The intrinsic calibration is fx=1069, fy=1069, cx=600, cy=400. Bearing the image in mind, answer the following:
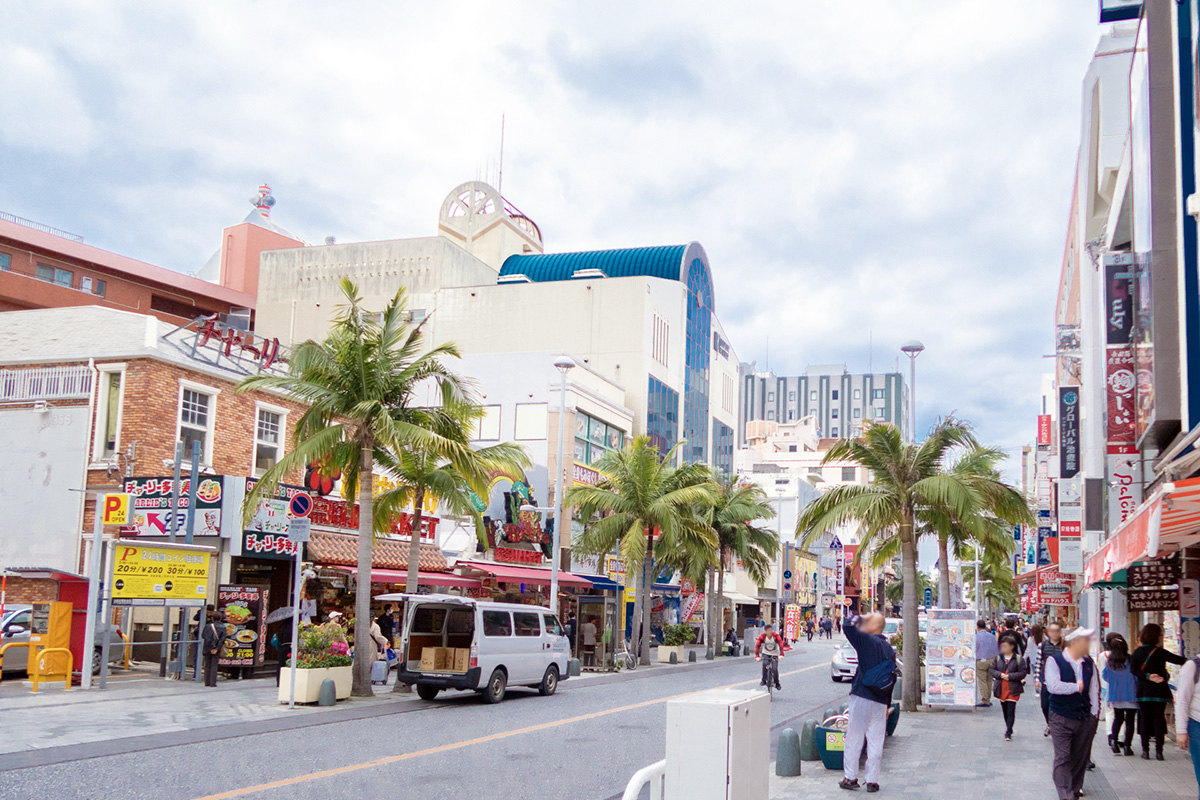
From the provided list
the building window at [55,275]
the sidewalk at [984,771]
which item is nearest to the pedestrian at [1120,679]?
the sidewalk at [984,771]

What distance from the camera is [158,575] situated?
2086 centimetres

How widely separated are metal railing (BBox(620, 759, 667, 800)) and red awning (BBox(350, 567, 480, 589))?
20.2 m

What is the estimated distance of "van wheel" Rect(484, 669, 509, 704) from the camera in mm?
20453

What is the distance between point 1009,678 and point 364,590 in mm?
11810

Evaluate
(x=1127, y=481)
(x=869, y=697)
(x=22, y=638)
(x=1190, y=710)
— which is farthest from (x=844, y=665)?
(x=1190, y=710)

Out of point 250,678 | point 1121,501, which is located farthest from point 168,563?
point 1121,501

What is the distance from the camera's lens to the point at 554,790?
A: 11.3 metres

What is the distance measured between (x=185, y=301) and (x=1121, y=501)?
51.8 meters

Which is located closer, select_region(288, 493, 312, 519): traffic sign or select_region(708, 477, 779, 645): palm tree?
select_region(288, 493, 312, 519): traffic sign

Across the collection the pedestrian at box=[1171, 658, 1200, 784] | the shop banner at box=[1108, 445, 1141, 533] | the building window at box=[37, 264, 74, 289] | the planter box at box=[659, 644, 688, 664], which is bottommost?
the planter box at box=[659, 644, 688, 664]

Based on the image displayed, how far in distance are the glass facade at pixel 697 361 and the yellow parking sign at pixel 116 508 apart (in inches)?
1623

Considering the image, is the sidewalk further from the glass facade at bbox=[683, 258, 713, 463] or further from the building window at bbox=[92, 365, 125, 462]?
the glass facade at bbox=[683, 258, 713, 463]

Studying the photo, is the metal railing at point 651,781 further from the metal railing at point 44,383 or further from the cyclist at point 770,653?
the metal railing at point 44,383

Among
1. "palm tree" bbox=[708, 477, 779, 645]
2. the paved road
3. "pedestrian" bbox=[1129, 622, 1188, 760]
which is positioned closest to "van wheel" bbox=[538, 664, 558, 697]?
the paved road
